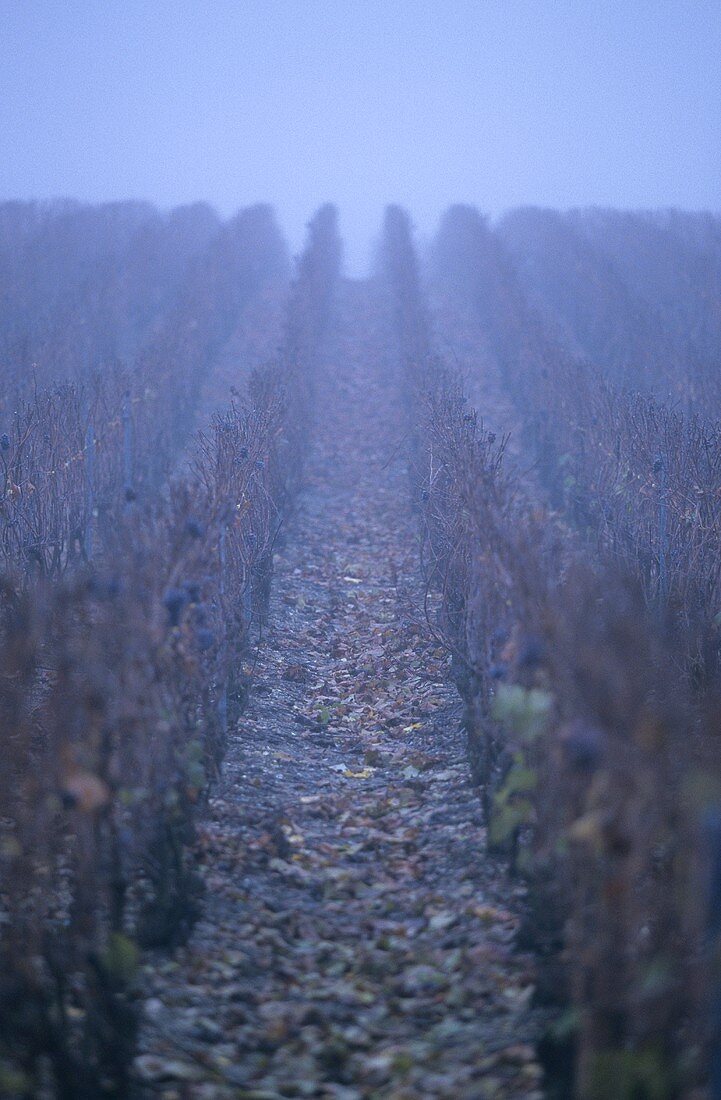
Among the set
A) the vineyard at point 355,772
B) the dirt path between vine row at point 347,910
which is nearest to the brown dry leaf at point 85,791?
the vineyard at point 355,772

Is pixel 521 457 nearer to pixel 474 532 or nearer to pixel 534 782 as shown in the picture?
pixel 474 532

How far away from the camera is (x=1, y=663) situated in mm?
3473

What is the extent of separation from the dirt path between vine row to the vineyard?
2cm

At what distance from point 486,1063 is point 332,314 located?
Answer: 22129 mm

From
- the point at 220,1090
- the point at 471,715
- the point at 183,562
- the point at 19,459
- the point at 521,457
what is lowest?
the point at 220,1090

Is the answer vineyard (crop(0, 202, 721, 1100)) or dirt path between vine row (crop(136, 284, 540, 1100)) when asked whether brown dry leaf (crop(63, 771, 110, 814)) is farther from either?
dirt path between vine row (crop(136, 284, 540, 1100))

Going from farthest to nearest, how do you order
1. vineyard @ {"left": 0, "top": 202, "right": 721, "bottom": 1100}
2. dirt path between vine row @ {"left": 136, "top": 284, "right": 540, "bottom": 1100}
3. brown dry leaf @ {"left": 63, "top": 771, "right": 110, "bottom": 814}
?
dirt path between vine row @ {"left": 136, "top": 284, "right": 540, "bottom": 1100} < brown dry leaf @ {"left": 63, "top": 771, "right": 110, "bottom": 814} < vineyard @ {"left": 0, "top": 202, "right": 721, "bottom": 1100}

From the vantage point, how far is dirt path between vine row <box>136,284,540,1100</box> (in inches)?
125

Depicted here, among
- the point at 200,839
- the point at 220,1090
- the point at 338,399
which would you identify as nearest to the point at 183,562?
the point at 200,839

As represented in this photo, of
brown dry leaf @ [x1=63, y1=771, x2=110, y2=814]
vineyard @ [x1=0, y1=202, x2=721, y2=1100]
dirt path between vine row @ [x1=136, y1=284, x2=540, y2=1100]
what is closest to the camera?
vineyard @ [x1=0, y1=202, x2=721, y2=1100]

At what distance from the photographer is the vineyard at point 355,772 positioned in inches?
110

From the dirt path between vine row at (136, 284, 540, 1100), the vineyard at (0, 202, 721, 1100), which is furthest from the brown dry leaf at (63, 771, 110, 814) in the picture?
the dirt path between vine row at (136, 284, 540, 1100)

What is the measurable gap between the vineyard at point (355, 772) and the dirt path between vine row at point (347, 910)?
16 millimetres

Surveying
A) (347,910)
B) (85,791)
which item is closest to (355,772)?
(347,910)
